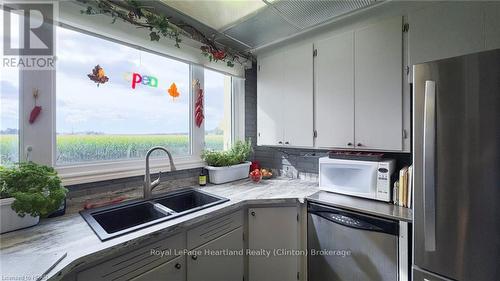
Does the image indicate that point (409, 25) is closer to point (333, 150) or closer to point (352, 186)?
point (333, 150)

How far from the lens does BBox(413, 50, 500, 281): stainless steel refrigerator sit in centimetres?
96

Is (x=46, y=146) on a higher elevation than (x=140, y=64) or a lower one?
lower

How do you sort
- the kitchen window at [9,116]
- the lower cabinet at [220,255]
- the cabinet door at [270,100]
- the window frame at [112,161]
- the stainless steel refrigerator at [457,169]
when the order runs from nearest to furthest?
the stainless steel refrigerator at [457,169] → the lower cabinet at [220,255] → the kitchen window at [9,116] → the window frame at [112,161] → the cabinet door at [270,100]

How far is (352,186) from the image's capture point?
1.72 metres

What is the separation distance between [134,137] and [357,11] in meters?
2.10

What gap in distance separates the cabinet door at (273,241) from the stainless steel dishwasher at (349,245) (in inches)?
5.4

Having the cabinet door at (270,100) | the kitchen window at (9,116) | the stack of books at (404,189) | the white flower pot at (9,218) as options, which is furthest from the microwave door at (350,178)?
the kitchen window at (9,116)

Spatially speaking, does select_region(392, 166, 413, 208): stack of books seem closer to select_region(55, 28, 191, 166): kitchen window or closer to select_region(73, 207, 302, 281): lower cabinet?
select_region(73, 207, 302, 281): lower cabinet

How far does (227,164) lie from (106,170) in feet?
3.46

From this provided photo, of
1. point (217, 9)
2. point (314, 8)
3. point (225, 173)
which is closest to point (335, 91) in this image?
point (314, 8)

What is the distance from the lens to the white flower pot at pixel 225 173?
2.13 metres

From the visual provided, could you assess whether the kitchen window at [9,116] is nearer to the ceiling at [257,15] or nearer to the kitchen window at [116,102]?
the kitchen window at [116,102]

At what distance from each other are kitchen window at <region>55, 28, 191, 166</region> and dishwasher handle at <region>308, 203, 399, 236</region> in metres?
1.36


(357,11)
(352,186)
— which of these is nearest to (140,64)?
(357,11)
